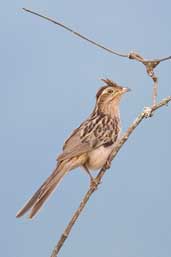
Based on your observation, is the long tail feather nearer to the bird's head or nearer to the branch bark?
the branch bark

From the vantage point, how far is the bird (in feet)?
10.0

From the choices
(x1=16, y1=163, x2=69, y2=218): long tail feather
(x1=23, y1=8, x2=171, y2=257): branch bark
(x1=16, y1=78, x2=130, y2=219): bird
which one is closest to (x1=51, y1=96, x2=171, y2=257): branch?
(x1=23, y1=8, x2=171, y2=257): branch bark

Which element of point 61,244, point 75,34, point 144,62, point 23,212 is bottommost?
point 61,244

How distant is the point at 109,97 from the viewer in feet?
11.1

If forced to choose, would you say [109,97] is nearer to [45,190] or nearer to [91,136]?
[91,136]

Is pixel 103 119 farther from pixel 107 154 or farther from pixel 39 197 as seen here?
pixel 39 197

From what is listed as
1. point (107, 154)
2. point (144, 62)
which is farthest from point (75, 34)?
point (107, 154)

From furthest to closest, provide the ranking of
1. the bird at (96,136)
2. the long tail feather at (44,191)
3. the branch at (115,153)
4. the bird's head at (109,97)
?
the bird's head at (109,97), the bird at (96,136), the long tail feather at (44,191), the branch at (115,153)

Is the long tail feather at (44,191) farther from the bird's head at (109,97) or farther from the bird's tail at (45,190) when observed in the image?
the bird's head at (109,97)

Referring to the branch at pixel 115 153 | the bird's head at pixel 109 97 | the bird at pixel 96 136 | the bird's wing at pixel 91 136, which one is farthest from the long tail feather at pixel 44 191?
the bird's head at pixel 109 97

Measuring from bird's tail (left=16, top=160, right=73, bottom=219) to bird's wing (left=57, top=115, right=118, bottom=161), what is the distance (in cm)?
11

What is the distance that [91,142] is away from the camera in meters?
3.29

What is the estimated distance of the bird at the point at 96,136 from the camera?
10.0ft

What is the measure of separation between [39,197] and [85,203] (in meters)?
0.58
